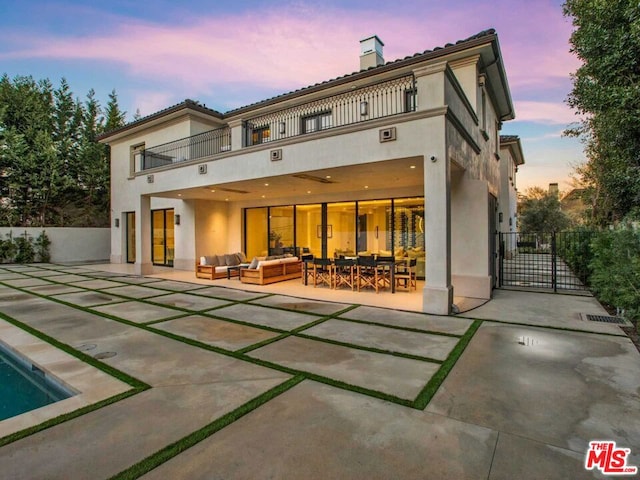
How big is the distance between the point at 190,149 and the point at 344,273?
29.3ft

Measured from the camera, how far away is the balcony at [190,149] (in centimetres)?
1400

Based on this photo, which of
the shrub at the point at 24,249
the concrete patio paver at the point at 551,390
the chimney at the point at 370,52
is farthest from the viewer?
the shrub at the point at 24,249

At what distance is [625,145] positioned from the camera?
6789 mm

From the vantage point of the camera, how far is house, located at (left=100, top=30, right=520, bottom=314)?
730 centimetres

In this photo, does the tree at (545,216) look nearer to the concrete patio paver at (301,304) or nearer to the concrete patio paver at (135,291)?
the concrete patio paver at (301,304)

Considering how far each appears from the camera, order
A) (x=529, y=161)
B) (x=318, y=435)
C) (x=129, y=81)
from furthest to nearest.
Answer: (x=529, y=161)
(x=129, y=81)
(x=318, y=435)

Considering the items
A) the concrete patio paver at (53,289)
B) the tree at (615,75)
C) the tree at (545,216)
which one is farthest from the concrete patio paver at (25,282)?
the tree at (545,216)

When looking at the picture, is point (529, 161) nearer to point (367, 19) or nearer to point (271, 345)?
point (367, 19)

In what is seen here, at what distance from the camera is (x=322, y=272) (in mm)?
11328

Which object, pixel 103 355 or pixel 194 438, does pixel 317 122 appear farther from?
pixel 194 438

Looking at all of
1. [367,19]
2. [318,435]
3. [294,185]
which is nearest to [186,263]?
[294,185]

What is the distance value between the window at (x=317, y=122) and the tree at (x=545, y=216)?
20.6 m

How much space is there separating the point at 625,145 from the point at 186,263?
1586cm

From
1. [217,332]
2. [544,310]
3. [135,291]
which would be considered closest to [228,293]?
[135,291]
